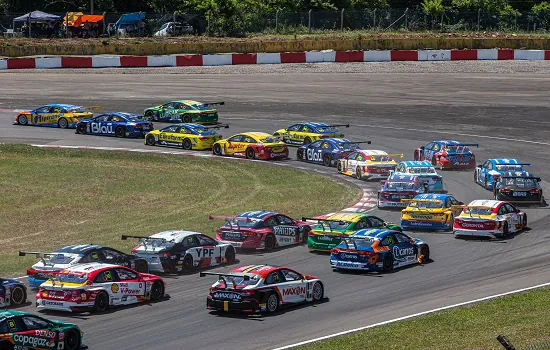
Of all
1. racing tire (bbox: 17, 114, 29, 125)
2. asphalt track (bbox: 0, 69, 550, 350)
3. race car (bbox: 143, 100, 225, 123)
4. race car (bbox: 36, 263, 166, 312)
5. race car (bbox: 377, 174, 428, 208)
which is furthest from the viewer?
racing tire (bbox: 17, 114, 29, 125)

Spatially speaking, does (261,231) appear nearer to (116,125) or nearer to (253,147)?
(253,147)

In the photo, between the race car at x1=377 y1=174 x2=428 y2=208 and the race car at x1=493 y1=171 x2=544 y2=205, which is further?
the race car at x1=493 y1=171 x2=544 y2=205

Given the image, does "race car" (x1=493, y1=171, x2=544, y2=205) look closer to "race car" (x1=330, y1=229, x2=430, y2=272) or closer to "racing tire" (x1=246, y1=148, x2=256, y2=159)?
"race car" (x1=330, y1=229, x2=430, y2=272)

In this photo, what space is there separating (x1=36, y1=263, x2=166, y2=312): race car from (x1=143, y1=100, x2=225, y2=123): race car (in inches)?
1265

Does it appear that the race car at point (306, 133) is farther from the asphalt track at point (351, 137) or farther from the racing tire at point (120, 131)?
the racing tire at point (120, 131)

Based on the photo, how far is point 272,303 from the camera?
78.5 feet

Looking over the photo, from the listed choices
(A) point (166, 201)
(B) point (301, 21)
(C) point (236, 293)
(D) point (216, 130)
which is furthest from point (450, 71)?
(C) point (236, 293)

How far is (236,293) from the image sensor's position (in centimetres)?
2355

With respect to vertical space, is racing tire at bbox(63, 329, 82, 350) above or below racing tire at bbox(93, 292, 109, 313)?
above

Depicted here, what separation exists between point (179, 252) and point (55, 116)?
104 ft

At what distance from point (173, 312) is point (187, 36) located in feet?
204

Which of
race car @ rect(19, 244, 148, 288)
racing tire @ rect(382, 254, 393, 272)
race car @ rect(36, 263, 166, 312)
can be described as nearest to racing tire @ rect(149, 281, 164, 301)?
race car @ rect(36, 263, 166, 312)

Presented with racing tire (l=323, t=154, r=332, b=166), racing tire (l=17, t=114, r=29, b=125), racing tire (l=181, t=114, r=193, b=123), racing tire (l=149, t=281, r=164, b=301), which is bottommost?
racing tire (l=323, t=154, r=332, b=166)

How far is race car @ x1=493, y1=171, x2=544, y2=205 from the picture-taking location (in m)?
38.2
